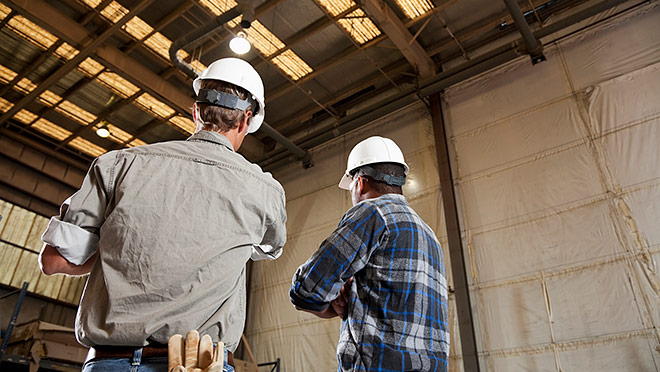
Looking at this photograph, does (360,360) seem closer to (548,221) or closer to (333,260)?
(333,260)

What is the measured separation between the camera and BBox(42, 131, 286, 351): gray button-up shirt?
4.70ft

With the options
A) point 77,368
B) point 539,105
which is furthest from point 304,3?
point 77,368

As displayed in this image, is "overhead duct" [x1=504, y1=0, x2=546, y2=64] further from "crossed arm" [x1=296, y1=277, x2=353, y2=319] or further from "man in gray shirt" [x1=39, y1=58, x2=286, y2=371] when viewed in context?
"man in gray shirt" [x1=39, y1=58, x2=286, y2=371]

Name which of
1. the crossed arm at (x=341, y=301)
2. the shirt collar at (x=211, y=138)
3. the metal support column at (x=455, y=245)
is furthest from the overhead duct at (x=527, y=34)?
the shirt collar at (x=211, y=138)

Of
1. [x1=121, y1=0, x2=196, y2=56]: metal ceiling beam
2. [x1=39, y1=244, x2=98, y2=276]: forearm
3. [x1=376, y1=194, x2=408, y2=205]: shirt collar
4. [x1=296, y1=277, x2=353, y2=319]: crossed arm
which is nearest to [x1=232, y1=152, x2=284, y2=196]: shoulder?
[x1=39, y1=244, x2=98, y2=276]: forearm

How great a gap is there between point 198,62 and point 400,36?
516 cm

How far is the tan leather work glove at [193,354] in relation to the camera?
135 cm

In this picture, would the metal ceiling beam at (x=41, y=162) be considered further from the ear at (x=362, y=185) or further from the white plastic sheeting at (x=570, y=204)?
the ear at (x=362, y=185)

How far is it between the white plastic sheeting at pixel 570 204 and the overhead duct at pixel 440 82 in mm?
443

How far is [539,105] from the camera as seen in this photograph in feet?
33.0

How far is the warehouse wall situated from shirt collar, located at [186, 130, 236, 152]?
799 cm

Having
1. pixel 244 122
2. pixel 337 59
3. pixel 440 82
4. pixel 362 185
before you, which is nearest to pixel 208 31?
pixel 337 59

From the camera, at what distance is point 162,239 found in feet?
5.05

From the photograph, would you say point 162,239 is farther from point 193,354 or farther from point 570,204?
point 570,204
